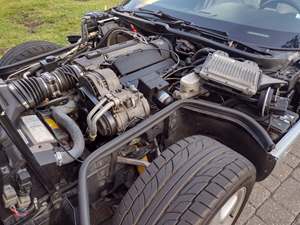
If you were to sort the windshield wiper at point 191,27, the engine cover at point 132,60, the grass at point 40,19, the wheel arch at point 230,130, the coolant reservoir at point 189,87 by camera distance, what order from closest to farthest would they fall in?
the wheel arch at point 230,130 < the coolant reservoir at point 189,87 < the engine cover at point 132,60 < the windshield wiper at point 191,27 < the grass at point 40,19

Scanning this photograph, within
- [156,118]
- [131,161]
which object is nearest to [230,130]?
[156,118]

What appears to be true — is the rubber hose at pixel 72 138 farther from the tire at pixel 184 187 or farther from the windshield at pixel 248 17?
the windshield at pixel 248 17

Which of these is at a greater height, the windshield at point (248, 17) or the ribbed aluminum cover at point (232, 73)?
the windshield at point (248, 17)

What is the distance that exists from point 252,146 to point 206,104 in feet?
1.22

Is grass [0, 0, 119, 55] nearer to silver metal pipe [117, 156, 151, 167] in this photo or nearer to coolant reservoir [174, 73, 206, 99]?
coolant reservoir [174, 73, 206, 99]

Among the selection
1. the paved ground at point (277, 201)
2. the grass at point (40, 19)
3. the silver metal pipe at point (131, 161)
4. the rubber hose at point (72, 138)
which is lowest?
the paved ground at point (277, 201)

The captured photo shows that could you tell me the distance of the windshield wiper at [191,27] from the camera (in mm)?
2416

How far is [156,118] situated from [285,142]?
84cm

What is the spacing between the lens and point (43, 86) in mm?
1956

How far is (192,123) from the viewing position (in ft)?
6.95

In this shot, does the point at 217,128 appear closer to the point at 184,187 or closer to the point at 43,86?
the point at 184,187

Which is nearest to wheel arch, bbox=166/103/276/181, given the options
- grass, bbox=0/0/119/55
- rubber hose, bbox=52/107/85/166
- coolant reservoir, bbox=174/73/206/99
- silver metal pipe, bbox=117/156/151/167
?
coolant reservoir, bbox=174/73/206/99

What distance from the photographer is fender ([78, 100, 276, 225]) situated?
5.90 feet

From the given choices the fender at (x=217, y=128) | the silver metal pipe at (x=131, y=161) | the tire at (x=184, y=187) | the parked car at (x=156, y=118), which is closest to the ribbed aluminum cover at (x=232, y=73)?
the parked car at (x=156, y=118)
